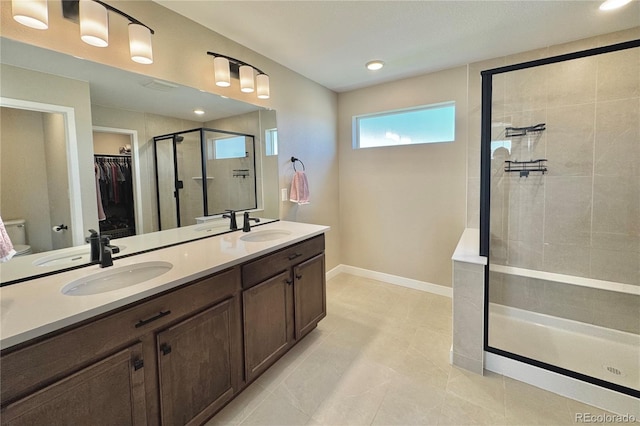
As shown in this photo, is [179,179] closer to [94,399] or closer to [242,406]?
[94,399]

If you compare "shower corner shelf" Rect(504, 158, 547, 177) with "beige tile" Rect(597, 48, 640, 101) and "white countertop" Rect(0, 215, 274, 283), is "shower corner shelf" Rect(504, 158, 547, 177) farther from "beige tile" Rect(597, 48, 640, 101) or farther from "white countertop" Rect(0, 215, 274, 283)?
"white countertop" Rect(0, 215, 274, 283)

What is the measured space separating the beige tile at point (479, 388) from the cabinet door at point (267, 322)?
1.13 metres

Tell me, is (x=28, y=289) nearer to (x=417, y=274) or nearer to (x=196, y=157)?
(x=196, y=157)

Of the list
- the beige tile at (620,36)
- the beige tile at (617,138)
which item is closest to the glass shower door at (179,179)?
the beige tile at (617,138)

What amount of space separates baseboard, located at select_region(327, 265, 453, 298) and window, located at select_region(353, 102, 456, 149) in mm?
1598

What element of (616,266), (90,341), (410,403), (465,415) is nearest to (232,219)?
(90,341)

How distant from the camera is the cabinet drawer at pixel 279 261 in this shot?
65.9 inches

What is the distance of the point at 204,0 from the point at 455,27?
5.73ft

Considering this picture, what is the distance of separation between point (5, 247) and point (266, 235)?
1.48 metres

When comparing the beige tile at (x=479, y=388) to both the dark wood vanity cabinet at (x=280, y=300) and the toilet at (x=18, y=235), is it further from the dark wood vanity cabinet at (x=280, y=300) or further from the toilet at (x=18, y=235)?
the toilet at (x=18, y=235)

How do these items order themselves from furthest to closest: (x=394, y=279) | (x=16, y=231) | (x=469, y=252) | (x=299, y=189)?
(x=394, y=279) → (x=299, y=189) → (x=469, y=252) → (x=16, y=231)

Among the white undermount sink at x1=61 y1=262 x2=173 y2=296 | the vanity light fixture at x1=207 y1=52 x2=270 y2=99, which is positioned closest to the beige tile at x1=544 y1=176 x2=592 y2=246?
the vanity light fixture at x1=207 y1=52 x2=270 y2=99

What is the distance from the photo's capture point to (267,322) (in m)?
1.82

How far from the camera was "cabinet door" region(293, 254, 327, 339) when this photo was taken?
6.86ft
